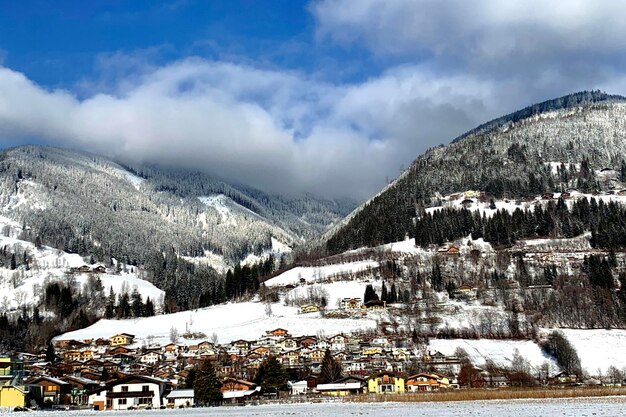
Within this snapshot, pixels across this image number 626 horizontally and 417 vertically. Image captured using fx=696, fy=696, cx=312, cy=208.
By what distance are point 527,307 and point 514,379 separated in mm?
40035

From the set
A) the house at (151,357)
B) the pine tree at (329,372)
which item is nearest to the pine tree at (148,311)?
the house at (151,357)

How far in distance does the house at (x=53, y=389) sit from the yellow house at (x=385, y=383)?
39901 millimetres

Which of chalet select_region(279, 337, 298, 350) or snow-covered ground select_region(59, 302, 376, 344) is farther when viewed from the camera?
snow-covered ground select_region(59, 302, 376, 344)

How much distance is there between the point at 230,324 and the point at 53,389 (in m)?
61.9

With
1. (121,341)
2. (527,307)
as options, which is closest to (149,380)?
(121,341)

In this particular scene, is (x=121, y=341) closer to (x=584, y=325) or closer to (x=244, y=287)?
(x=244, y=287)

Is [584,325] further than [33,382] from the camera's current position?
Yes

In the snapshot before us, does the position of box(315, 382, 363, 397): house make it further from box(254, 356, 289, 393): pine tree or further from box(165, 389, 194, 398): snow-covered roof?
box(165, 389, 194, 398): snow-covered roof

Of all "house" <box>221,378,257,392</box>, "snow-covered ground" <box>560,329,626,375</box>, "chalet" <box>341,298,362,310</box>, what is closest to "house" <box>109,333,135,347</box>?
"chalet" <box>341,298,362,310</box>

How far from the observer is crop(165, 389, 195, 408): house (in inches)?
3282

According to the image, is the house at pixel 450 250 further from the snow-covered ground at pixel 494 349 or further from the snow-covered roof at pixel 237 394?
the snow-covered roof at pixel 237 394

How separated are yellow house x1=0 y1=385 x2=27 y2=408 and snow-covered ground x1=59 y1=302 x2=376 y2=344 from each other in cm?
5640

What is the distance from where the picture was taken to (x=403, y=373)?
102062 mm

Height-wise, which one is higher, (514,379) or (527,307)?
(527,307)
